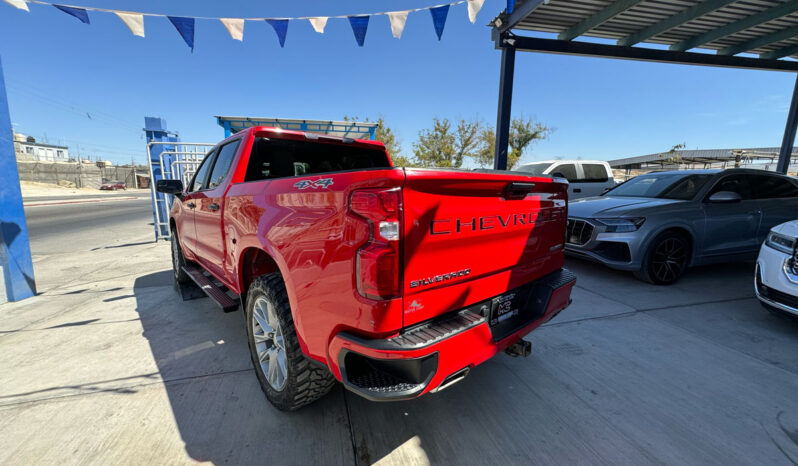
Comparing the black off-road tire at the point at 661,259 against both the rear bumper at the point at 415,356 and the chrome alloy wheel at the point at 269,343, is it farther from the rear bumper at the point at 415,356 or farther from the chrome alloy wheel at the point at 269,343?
the chrome alloy wheel at the point at 269,343

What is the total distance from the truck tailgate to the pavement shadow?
1040mm

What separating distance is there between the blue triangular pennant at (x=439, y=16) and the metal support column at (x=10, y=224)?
5724 mm

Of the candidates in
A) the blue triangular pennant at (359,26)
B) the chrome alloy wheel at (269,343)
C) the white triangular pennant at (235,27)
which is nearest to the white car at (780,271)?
the chrome alloy wheel at (269,343)

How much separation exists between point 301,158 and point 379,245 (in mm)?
2050

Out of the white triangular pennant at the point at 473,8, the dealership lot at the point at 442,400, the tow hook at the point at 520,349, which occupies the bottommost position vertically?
the dealership lot at the point at 442,400

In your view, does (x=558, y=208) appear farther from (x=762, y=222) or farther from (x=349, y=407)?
(x=762, y=222)

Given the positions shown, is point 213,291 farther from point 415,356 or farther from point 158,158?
point 158,158

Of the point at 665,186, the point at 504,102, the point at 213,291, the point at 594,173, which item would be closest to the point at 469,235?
the point at 213,291

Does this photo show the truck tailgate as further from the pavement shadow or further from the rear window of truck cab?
the rear window of truck cab

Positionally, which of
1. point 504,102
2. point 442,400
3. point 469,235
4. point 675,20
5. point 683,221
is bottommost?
point 442,400

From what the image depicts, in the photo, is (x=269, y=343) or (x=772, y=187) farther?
(x=772, y=187)

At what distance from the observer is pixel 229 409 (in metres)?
2.20

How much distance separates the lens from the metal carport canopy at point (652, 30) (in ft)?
22.0

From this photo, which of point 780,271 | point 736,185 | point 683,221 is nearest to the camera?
point 780,271
